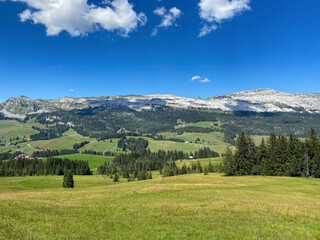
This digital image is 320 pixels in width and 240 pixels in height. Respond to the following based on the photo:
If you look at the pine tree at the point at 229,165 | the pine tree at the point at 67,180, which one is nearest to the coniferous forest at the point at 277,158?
the pine tree at the point at 229,165

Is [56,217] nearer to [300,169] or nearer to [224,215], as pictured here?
[224,215]

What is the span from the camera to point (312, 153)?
9369 centimetres

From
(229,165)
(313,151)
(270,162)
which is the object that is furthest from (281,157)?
(229,165)

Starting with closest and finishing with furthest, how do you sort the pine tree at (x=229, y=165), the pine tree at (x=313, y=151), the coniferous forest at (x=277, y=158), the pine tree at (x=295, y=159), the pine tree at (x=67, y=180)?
the pine tree at (x=313, y=151), the pine tree at (x=67, y=180), the coniferous forest at (x=277, y=158), the pine tree at (x=295, y=159), the pine tree at (x=229, y=165)

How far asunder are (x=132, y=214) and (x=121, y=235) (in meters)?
8.24

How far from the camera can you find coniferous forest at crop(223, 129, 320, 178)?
93.2 m

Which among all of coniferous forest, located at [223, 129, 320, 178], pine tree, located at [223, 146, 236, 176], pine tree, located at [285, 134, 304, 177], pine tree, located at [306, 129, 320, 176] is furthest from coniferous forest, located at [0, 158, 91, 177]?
pine tree, located at [306, 129, 320, 176]

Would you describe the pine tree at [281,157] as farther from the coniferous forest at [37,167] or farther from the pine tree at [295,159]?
the coniferous forest at [37,167]

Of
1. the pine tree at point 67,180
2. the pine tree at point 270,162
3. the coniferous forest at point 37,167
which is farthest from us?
the coniferous forest at point 37,167

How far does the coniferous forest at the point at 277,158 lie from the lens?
3669 inches

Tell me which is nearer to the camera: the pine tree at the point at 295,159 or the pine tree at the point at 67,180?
the pine tree at the point at 67,180

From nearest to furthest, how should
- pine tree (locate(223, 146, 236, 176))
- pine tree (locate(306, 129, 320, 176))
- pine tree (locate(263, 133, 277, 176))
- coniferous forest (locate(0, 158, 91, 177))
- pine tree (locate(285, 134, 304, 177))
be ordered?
pine tree (locate(306, 129, 320, 176)) < pine tree (locate(285, 134, 304, 177)) < pine tree (locate(263, 133, 277, 176)) < pine tree (locate(223, 146, 236, 176)) < coniferous forest (locate(0, 158, 91, 177))

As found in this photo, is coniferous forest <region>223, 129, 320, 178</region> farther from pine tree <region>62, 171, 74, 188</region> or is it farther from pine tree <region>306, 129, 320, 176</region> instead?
pine tree <region>62, 171, 74, 188</region>

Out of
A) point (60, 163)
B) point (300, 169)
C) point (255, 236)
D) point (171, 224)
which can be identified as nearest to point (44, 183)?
point (60, 163)
